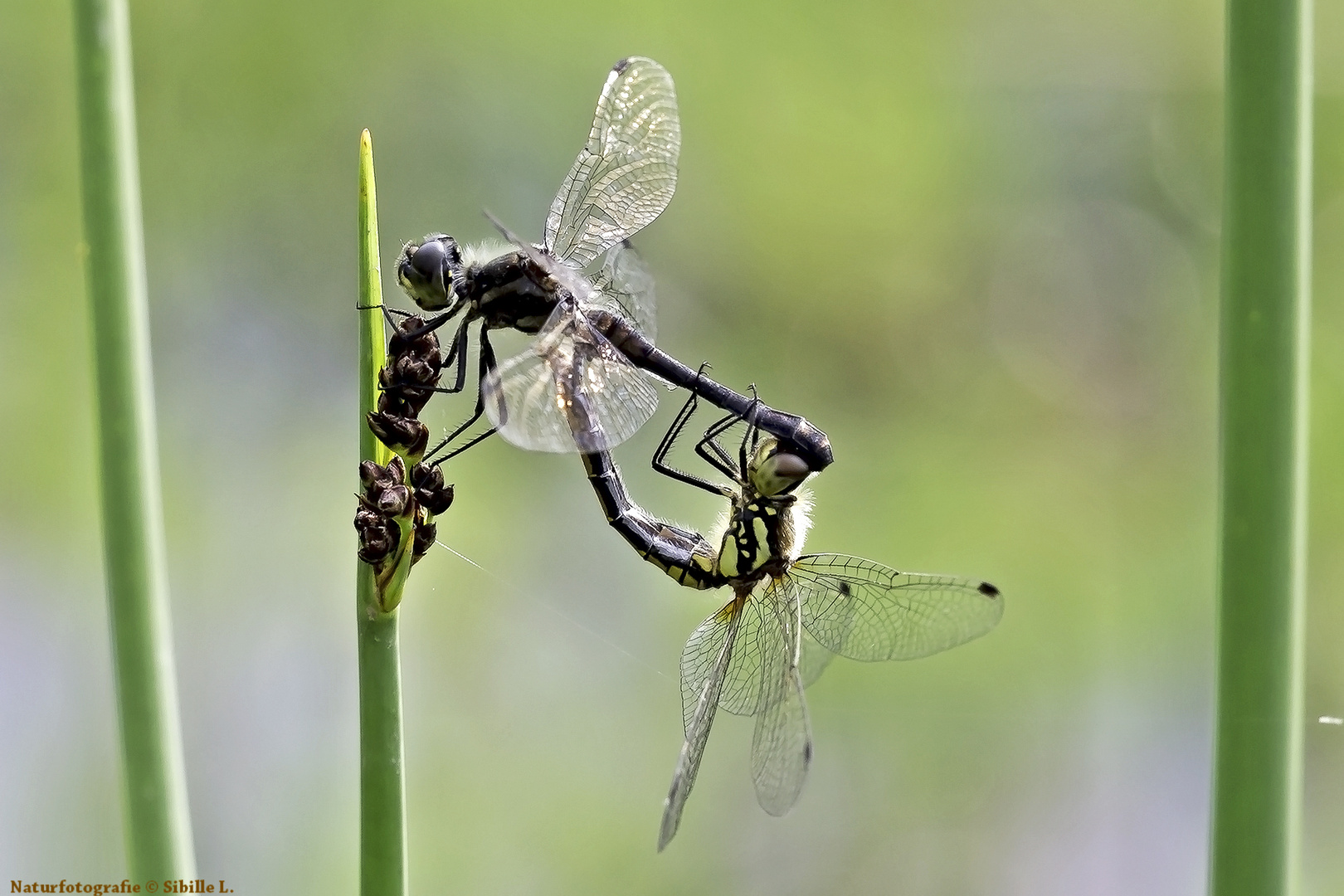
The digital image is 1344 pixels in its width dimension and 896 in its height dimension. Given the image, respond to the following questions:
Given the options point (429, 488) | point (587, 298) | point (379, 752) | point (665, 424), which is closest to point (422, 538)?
point (429, 488)

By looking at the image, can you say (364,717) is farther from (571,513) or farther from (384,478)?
(571,513)

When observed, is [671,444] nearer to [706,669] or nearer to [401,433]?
[706,669]

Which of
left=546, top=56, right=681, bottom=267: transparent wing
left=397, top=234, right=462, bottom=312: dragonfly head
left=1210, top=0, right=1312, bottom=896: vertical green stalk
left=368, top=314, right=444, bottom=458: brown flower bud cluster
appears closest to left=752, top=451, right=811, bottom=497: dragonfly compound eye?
left=546, top=56, right=681, bottom=267: transparent wing

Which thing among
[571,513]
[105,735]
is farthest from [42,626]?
[571,513]

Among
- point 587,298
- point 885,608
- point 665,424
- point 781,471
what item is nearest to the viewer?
point 587,298

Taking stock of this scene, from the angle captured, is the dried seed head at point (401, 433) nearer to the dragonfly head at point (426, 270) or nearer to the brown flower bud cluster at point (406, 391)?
the brown flower bud cluster at point (406, 391)

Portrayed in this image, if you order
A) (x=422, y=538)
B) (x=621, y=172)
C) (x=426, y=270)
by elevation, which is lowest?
(x=422, y=538)

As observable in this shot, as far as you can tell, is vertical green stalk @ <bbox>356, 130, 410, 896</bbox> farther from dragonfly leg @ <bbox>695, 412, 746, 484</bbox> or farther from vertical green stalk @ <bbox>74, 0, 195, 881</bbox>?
dragonfly leg @ <bbox>695, 412, 746, 484</bbox>
